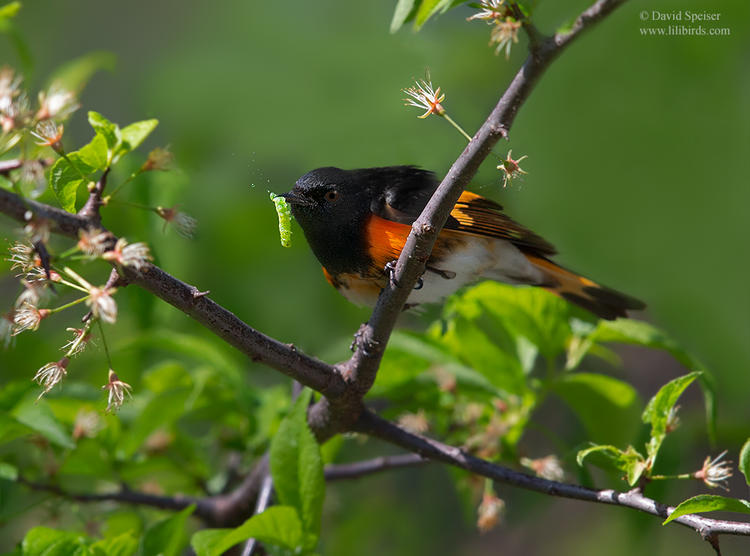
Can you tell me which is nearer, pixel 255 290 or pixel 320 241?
pixel 320 241

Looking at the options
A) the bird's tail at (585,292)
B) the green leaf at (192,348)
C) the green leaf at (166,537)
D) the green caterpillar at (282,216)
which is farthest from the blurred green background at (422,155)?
the green leaf at (166,537)

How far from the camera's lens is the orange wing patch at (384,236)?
2566mm

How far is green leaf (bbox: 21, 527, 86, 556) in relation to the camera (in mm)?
2035

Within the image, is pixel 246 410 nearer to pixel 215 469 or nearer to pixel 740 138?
pixel 215 469

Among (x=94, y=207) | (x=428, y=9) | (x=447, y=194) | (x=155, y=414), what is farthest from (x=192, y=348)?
(x=428, y=9)

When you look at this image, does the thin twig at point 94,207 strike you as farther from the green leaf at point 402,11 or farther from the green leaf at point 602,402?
the green leaf at point 602,402

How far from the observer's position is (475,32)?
405cm

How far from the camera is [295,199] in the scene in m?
2.16

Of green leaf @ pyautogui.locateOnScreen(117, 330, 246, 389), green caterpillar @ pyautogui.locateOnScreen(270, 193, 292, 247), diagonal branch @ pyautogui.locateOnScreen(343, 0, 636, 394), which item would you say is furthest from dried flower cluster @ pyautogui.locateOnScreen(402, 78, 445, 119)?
green leaf @ pyautogui.locateOnScreen(117, 330, 246, 389)

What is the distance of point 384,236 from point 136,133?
39.2 inches

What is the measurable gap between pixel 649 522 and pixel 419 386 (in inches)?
38.5

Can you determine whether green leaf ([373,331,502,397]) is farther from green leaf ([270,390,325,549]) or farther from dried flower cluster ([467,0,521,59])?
dried flower cluster ([467,0,521,59])

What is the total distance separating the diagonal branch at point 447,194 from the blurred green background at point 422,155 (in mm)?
184

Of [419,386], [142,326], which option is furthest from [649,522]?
[142,326]
